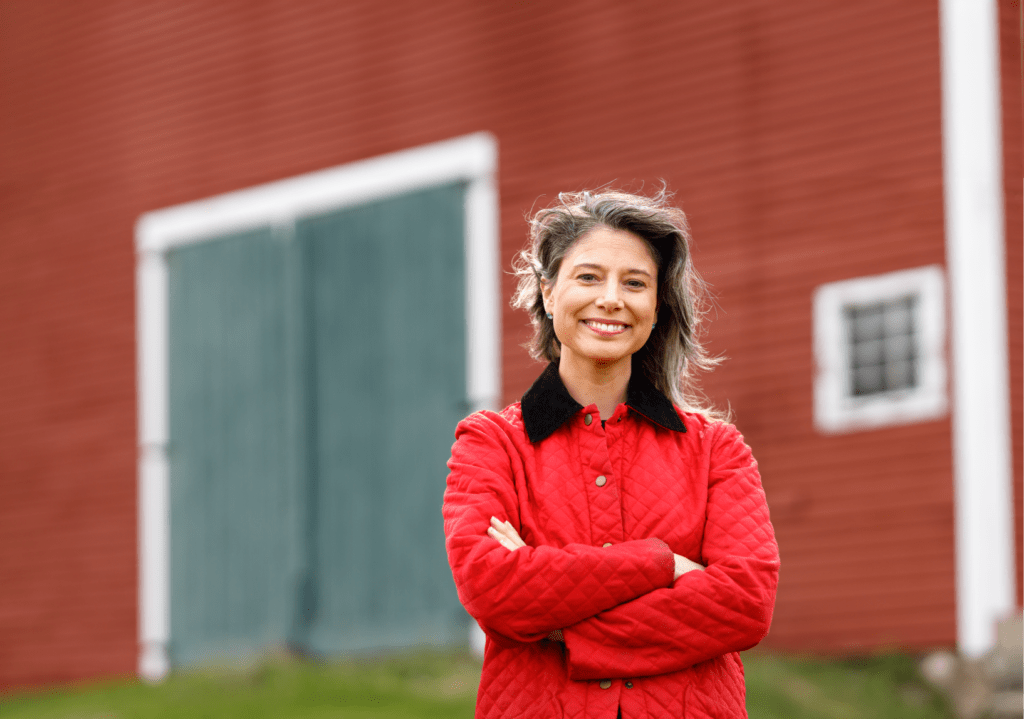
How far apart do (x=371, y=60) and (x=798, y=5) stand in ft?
10.2

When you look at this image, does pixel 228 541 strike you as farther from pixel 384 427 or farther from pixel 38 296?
pixel 38 296

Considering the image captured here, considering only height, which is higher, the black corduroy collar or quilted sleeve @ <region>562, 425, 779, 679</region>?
the black corduroy collar

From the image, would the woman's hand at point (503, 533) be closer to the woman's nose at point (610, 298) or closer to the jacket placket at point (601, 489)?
the jacket placket at point (601, 489)

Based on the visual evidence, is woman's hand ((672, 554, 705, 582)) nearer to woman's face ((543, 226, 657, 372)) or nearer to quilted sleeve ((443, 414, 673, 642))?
quilted sleeve ((443, 414, 673, 642))

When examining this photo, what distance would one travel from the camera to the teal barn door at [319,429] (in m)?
9.23

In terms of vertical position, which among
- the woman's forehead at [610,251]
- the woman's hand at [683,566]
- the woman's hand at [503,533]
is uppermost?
the woman's forehead at [610,251]

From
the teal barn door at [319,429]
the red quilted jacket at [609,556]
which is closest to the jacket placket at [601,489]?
the red quilted jacket at [609,556]

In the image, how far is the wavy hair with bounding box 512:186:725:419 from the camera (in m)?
2.33

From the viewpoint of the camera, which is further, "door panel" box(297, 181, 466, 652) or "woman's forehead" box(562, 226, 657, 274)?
"door panel" box(297, 181, 466, 652)

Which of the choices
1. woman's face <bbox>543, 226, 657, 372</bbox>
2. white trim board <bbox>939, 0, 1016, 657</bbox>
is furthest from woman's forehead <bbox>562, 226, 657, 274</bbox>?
white trim board <bbox>939, 0, 1016, 657</bbox>

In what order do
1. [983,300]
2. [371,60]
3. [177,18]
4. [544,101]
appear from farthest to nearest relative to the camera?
[177,18] → [371,60] → [544,101] → [983,300]

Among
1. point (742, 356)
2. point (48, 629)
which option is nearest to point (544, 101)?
point (742, 356)

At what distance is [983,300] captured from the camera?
743 cm

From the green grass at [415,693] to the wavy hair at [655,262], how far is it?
4413 millimetres
